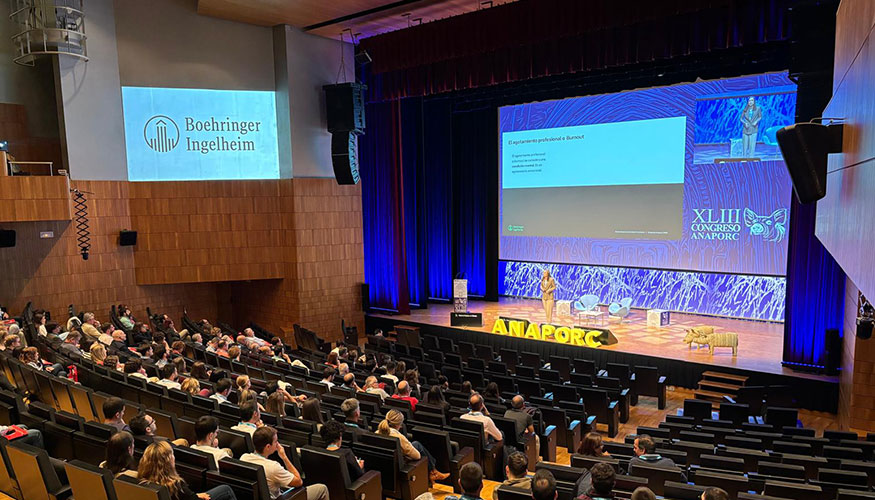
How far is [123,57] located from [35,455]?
11.3 m

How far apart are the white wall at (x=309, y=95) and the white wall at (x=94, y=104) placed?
3706 mm

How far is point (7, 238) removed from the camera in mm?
11688

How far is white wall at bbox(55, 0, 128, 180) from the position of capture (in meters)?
12.3

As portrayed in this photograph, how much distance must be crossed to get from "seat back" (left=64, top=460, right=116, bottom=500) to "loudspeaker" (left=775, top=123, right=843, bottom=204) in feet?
19.5

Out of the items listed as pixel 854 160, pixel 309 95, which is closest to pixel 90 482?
pixel 854 160

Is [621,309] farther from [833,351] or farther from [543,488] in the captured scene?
[543,488]

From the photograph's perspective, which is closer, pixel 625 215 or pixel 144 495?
pixel 144 495

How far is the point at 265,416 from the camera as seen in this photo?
574 centimetres

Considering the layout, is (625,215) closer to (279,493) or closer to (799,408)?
(799,408)

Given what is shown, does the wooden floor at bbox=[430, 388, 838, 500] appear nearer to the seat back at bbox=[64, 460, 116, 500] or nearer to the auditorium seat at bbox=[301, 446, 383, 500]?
the auditorium seat at bbox=[301, 446, 383, 500]

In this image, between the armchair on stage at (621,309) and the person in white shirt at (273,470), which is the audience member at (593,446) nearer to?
the person in white shirt at (273,470)

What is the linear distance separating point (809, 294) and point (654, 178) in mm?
4426

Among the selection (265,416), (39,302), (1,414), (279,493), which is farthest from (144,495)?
(39,302)

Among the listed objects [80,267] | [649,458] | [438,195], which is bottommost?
[649,458]
